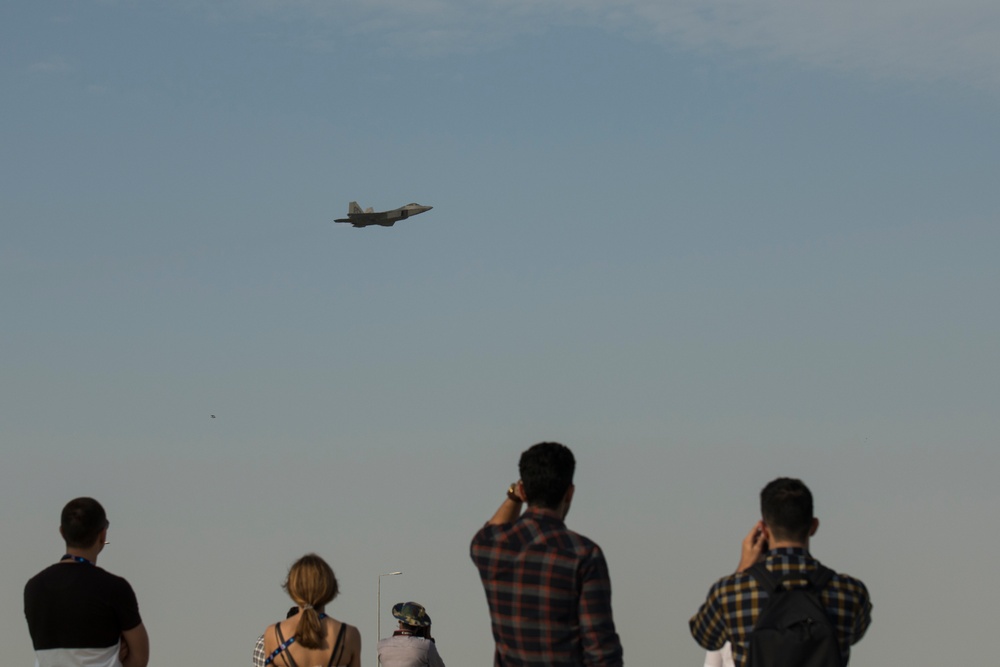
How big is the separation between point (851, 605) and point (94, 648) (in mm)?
4144

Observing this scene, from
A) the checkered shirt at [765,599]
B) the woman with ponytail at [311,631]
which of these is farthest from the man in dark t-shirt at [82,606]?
the checkered shirt at [765,599]

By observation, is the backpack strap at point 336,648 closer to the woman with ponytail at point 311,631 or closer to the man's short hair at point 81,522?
the woman with ponytail at point 311,631

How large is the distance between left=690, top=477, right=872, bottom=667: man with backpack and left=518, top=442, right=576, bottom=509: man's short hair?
0.96 metres

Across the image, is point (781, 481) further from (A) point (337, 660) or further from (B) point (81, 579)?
(B) point (81, 579)

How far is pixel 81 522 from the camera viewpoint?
23.6ft

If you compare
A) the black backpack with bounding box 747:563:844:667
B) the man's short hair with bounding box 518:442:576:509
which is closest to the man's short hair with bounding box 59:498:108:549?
the man's short hair with bounding box 518:442:576:509

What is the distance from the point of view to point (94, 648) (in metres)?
7.17

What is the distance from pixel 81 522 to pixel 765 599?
384cm

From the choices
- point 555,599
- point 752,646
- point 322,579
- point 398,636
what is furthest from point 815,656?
point 398,636

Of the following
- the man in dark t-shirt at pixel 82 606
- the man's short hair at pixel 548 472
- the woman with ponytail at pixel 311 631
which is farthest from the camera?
the woman with ponytail at pixel 311 631

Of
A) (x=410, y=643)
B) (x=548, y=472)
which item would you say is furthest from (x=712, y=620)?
(x=410, y=643)

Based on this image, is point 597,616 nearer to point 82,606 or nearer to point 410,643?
point 82,606

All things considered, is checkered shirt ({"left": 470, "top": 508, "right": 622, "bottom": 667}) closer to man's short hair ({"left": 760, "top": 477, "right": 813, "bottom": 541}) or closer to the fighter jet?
man's short hair ({"left": 760, "top": 477, "right": 813, "bottom": 541})

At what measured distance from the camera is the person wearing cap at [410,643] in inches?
392
